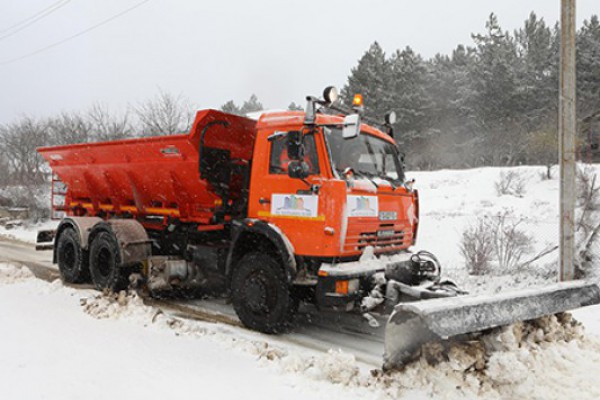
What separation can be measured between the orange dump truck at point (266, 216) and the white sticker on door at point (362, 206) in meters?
0.01

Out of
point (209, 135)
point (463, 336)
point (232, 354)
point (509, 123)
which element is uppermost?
point (509, 123)

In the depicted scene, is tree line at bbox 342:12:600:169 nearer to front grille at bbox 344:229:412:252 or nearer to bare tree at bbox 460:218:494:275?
bare tree at bbox 460:218:494:275

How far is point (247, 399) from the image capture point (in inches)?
141

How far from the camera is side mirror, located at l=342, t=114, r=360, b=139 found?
4812 mm

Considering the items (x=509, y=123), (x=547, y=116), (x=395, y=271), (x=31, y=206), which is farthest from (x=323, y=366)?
(x=509, y=123)

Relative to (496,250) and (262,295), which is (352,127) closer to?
(262,295)

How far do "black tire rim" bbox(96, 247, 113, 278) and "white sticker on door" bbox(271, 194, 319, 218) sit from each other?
3697mm

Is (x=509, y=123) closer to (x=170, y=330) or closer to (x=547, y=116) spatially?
(x=547, y=116)

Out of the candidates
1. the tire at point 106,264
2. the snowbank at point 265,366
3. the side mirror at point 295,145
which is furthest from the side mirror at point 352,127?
the tire at point 106,264

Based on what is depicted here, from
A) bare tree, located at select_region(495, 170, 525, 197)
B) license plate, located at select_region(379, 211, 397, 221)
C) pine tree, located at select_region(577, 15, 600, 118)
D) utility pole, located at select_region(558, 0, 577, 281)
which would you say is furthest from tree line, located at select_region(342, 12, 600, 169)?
license plate, located at select_region(379, 211, 397, 221)

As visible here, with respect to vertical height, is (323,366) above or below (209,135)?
below

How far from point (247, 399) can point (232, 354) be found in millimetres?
1064

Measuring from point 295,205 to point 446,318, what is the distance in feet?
7.59

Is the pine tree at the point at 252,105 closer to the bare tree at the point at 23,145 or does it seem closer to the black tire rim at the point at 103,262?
the bare tree at the point at 23,145
